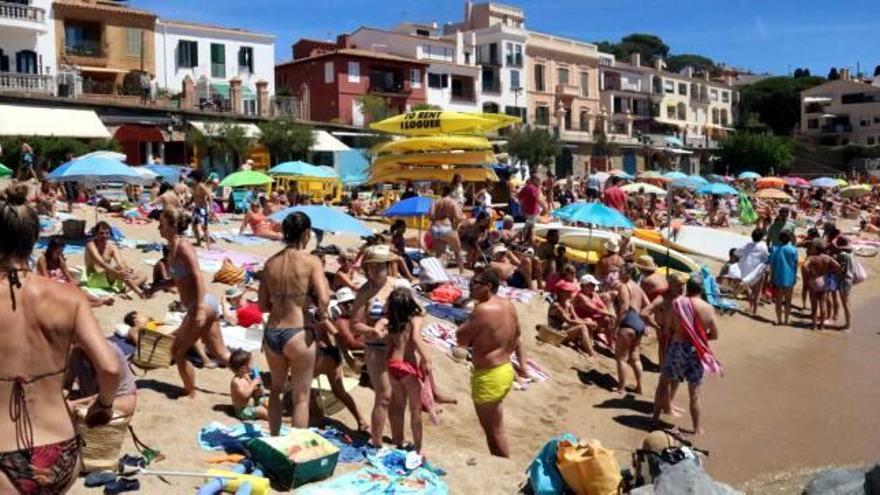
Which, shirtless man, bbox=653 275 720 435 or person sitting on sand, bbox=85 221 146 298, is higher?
person sitting on sand, bbox=85 221 146 298

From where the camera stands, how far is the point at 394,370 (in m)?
5.91

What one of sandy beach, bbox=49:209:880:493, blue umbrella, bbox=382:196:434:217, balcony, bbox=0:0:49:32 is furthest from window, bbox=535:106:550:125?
sandy beach, bbox=49:209:880:493

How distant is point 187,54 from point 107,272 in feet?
96.3

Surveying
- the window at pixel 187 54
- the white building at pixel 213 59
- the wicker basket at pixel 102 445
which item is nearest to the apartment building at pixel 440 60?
the white building at pixel 213 59

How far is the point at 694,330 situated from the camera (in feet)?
25.5

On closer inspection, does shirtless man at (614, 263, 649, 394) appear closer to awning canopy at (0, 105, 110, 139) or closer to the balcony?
awning canopy at (0, 105, 110, 139)

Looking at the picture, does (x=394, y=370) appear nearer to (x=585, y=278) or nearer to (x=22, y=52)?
(x=585, y=278)

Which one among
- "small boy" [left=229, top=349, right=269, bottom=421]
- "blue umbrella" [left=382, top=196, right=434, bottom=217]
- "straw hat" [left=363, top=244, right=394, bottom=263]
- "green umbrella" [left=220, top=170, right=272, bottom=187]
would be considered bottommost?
"small boy" [left=229, top=349, right=269, bottom=421]

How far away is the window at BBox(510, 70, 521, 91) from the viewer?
2153 inches

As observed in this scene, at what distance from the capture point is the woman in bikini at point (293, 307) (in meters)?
5.44

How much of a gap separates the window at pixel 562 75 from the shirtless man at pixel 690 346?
5253 cm

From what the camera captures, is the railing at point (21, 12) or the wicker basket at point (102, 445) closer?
the wicker basket at point (102, 445)

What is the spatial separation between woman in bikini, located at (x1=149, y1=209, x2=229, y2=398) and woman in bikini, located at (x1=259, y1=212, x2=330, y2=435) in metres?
1.02

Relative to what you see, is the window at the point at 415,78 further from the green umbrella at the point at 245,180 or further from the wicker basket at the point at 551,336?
the wicker basket at the point at 551,336
